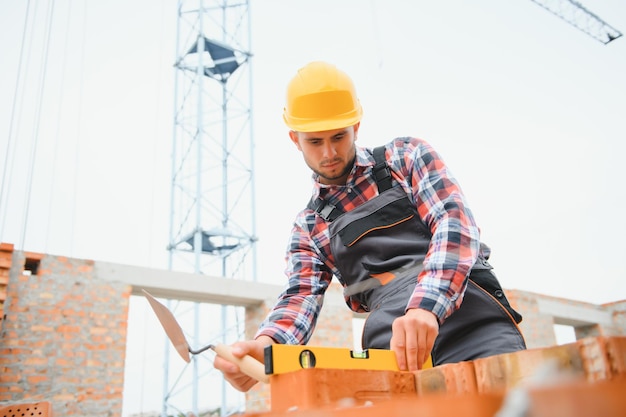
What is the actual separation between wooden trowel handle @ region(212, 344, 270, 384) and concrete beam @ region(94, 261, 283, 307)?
196 inches

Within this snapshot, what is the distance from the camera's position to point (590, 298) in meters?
11.2

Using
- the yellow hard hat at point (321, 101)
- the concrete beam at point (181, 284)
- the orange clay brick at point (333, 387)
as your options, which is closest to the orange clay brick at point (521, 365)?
the orange clay brick at point (333, 387)

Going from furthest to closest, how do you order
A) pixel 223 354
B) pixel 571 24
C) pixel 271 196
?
pixel 571 24 → pixel 271 196 → pixel 223 354

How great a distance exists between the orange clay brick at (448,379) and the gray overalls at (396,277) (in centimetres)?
64

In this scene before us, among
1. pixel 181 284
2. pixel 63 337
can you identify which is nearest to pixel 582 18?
pixel 181 284

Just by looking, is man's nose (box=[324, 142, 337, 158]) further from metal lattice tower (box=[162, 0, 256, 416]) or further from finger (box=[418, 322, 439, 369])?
metal lattice tower (box=[162, 0, 256, 416])

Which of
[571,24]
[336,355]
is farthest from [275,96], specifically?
[571,24]

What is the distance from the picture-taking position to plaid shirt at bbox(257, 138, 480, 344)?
1.25 m

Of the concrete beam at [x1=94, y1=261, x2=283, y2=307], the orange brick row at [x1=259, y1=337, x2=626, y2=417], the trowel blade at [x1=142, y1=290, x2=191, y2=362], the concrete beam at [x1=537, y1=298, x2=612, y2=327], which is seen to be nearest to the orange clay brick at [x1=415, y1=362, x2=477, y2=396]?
the orange brick row at [x1=259, y1=337, x2=626, y2=417]

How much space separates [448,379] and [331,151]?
988 mm

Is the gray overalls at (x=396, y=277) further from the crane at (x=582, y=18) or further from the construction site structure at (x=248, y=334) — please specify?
the crane at (x=582, y=18)

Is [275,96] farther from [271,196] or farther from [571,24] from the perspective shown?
[571,24]

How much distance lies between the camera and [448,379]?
25.8 inches

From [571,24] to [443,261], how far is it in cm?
2519
